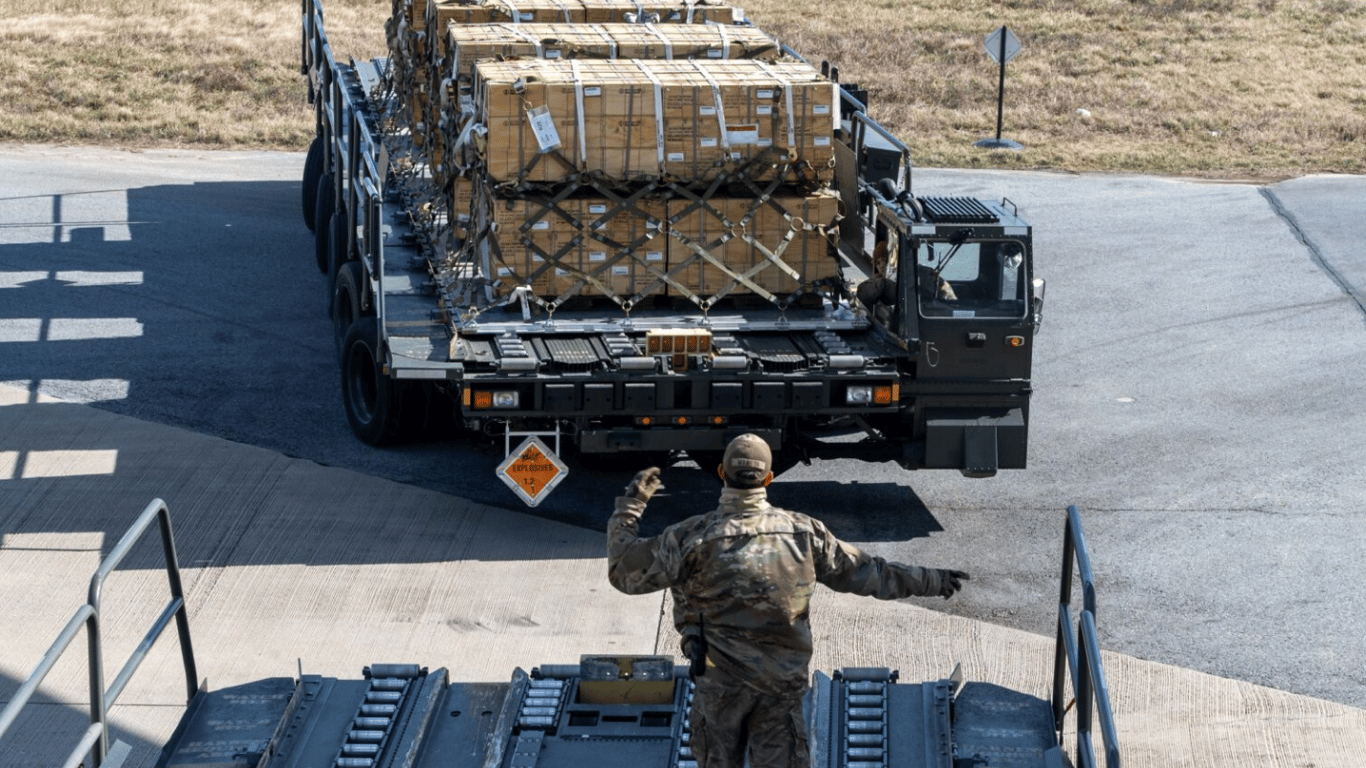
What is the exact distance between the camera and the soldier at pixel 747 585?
243 inches

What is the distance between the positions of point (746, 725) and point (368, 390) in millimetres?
7089

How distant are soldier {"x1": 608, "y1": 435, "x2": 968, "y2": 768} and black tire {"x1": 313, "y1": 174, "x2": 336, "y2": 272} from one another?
11.7m

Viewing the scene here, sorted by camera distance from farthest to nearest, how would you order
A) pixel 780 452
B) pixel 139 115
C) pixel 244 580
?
1. pixel 139 115
2. pixel 780 452
3. pixel 244 580

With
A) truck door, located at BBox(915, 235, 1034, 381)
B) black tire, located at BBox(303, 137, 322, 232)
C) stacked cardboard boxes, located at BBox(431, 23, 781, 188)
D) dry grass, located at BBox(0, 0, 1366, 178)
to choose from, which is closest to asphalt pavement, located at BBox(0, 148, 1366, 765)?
black tire, located at BBox(303, 137, 322, 232)

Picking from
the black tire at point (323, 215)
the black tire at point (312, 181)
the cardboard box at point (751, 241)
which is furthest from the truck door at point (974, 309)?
the black tire at point (312, 181)

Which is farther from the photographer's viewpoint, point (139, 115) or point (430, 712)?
point (139, 115)

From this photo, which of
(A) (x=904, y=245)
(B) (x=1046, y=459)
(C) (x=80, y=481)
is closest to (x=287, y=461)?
(C) (x=80, y=481)

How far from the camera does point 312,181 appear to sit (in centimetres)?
1958

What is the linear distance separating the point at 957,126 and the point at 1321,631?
17214mm

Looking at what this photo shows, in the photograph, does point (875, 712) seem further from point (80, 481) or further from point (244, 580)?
point (80, 481)

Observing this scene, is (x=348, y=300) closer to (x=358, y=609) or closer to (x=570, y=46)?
(x=570, y=46)

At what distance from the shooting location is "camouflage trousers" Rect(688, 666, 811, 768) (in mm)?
6344

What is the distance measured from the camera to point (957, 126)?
1049 inches

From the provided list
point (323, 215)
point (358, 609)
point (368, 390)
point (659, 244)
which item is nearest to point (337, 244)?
point (323, 215)
